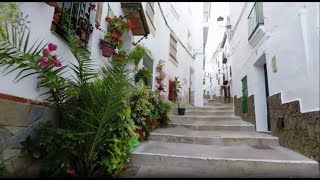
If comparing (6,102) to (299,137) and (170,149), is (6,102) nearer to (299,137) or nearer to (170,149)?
(170,149)

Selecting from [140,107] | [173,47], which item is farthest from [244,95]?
[173,47]

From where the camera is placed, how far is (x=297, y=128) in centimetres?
311

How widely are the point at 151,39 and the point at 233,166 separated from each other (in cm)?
505

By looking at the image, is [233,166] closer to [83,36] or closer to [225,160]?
[225,160]

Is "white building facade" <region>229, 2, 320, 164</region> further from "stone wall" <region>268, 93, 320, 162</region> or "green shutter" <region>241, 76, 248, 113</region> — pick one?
"green shutter" <region>241, 76, 248, 113</region>

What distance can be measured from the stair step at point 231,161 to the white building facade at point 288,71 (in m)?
0.23

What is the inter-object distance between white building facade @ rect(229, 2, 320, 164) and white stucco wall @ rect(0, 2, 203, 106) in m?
3.15

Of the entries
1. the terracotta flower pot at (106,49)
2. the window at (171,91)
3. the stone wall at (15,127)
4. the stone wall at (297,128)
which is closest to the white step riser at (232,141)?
the stone wall at (297,128)

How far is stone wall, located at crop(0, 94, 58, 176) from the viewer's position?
6.31 ft

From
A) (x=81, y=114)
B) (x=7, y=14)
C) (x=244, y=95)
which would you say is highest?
(x=7, y=14)

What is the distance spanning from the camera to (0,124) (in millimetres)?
1900

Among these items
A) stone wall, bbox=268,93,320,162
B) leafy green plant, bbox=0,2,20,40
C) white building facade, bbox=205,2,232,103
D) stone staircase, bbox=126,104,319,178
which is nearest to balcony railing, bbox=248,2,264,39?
stone wall, bbox=268,93,320,162

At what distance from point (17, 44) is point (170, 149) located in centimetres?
259

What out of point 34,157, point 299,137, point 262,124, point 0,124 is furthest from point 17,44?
point 262,124
